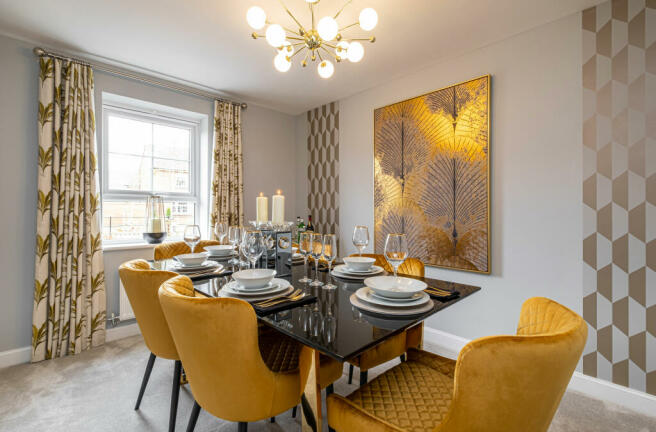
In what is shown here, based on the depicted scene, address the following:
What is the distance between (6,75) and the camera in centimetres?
229

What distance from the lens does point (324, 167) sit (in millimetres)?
3770

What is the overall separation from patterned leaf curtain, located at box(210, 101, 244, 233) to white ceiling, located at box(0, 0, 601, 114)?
0.47 meters

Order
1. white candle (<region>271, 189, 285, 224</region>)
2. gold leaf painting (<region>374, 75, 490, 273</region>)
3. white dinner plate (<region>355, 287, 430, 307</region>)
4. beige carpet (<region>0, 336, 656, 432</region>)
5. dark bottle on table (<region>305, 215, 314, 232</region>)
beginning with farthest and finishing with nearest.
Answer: dark bottle on table (<region>305, 215, 314, 232</region>)
gold leaf painting (<region>374, 75, 490, 273</region>)
white candle (<region>271, 189, 285, 224</region>)
beige carpet (<region>0, 336, 656, 432</region>)
white dinner plate (<region>355, 287, 430, 307</region>)

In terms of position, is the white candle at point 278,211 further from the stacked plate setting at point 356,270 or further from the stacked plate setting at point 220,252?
the stacked plate setting at point 220,252

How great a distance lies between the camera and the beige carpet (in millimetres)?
1650

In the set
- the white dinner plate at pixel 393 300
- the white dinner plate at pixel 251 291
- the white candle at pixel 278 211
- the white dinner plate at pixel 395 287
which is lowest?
the white dinner plate at pixel 393 300

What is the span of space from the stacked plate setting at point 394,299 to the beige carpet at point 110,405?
1.00 meters

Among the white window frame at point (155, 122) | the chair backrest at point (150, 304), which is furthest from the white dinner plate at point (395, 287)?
the white window frame at point (155, 122)

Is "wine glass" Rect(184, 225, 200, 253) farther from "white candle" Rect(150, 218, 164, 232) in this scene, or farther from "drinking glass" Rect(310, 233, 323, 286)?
"white candle" Rect(150, 218, 164, 232)

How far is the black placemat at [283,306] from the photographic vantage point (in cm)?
105

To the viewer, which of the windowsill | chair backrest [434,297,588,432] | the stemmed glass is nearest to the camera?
chair backrest [434,297,588,432]

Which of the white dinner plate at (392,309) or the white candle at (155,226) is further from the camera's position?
the white candle at (155,226)

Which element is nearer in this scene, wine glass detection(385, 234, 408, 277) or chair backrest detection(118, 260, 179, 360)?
wine glass detection(385, 234, 408, 277)

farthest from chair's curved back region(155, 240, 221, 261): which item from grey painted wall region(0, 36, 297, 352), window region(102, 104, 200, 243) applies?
grey painted wall region(0, 36, 297, 352)
